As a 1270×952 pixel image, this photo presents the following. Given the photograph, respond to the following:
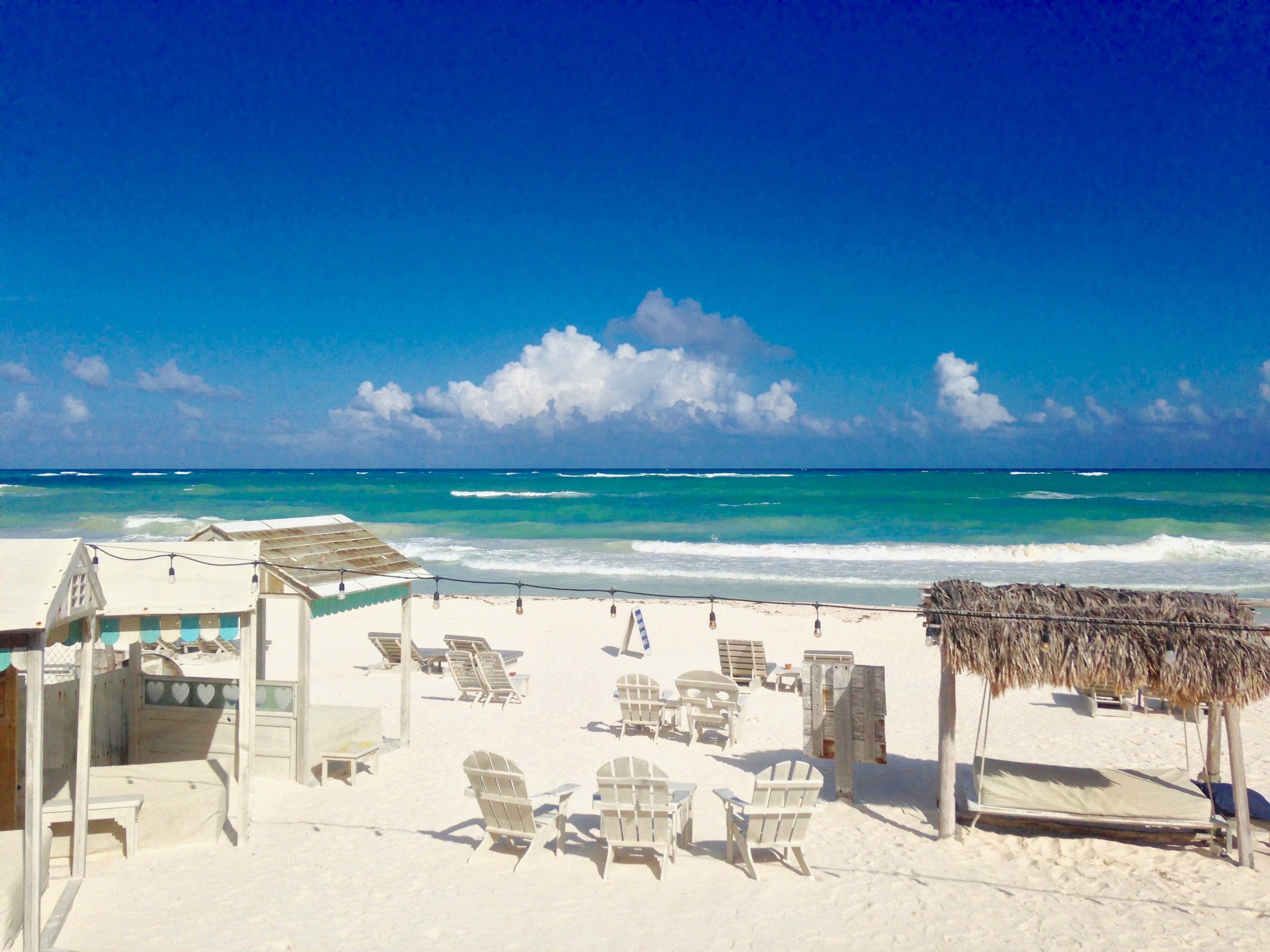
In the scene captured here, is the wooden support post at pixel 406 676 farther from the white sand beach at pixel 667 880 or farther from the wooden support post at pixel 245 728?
the wooden support post at pixel 245 728

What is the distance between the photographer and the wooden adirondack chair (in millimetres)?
11898

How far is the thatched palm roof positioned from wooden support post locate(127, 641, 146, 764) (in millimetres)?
7004

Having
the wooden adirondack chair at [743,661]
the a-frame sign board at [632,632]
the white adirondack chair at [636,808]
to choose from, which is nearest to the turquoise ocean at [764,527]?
the a-frame sign board at [632,632]

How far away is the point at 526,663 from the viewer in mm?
13508

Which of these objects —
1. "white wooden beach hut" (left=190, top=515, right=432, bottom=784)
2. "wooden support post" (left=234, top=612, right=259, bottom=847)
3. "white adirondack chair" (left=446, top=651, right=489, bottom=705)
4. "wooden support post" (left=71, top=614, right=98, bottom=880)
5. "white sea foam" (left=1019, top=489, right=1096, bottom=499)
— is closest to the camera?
"wooden support post" (left=71, top=614, right=98, bottom=880)

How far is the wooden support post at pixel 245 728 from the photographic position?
607 cm

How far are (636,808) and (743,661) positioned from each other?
643 cm

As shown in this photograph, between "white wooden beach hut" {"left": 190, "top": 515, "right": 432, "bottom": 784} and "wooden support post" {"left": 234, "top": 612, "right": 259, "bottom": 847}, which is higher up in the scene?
"white wooden beach hut" {"left": 190, "top": 515, "right": 432, "bottom": 784}

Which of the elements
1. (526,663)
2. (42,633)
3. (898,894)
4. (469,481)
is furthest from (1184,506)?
(469,481)

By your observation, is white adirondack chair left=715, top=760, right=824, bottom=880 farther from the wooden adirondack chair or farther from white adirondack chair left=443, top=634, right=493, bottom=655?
white adirondack chair left=443, top=634, right=493, bottom=655

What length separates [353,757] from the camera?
757cm

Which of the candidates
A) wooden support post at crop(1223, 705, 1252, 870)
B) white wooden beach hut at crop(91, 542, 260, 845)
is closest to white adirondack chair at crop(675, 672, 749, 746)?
wooden support post at crop(1223, 705, 1252, 870)

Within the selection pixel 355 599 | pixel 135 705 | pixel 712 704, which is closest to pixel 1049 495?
pixel 712 704

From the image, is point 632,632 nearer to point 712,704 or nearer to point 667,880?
point 712,704
